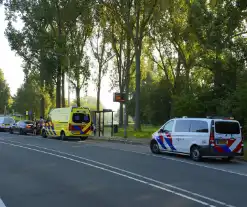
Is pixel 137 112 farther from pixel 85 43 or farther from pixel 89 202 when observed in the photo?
pixel 89 202

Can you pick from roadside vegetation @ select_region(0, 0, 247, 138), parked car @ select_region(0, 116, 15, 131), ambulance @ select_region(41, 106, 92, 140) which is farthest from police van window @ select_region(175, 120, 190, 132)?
parked car @ select_region(0, 116, 15, 131)

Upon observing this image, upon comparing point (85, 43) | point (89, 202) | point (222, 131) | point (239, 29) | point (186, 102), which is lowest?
point (89, 202)

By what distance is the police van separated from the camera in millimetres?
15423

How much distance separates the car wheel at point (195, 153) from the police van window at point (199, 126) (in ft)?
2.35

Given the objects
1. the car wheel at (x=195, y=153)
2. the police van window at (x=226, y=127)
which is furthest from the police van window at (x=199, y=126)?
the car wheel at (x=195, y=153)

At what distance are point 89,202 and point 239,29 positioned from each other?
2169 centimetres

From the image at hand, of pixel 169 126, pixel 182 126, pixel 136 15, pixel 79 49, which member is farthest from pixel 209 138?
pixel 79 49

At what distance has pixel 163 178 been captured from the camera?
10781mm

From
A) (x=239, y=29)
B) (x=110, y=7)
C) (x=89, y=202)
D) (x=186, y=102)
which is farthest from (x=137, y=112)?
(x=89, y=202)

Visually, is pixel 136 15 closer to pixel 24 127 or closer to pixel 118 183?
pixel 24 127

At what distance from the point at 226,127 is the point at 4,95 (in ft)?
355

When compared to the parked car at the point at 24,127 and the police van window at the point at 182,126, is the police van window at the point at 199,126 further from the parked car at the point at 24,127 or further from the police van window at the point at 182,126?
the parked car at the point at 24,127

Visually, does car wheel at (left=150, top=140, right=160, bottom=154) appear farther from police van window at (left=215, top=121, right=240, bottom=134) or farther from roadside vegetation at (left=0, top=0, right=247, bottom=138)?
roadside vegetation at (left=0, top=0, right=247, bottom=138)

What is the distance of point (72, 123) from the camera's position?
92.9 feet
